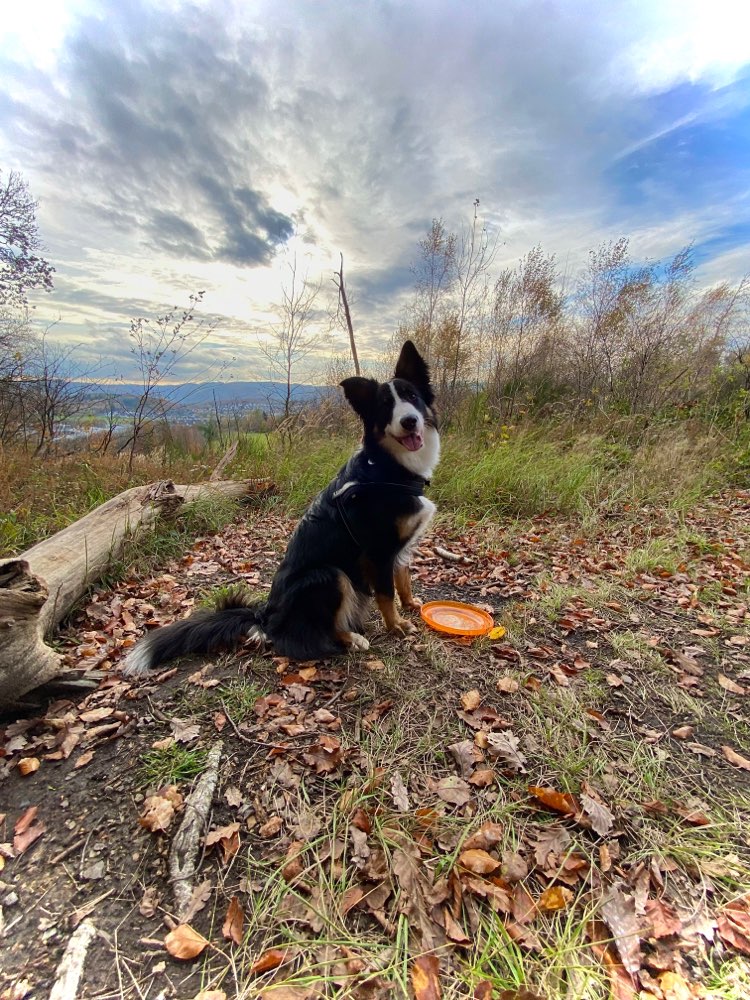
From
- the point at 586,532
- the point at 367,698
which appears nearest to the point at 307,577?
the point at 367,698

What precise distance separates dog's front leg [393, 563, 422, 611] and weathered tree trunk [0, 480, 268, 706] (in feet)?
7.15

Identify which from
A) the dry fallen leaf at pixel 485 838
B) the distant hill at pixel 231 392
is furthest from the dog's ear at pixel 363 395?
the distant hill at pixel 231 392

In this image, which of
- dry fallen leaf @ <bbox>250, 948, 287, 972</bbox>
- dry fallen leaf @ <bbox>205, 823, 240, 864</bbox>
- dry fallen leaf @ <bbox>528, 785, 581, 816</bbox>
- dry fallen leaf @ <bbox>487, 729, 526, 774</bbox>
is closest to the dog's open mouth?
dry fallen leaf @ <bbox>487, 729, 526, 774</bbox>

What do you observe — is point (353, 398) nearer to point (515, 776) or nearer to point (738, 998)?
point (515, 776)

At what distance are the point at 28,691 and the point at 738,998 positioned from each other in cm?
316

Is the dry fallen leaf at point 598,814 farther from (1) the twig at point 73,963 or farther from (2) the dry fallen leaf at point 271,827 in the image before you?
(1) the twig at point 73,963

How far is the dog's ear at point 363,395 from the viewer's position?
2869 millimetres

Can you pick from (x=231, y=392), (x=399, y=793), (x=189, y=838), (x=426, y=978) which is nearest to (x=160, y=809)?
(x=189, y=838)

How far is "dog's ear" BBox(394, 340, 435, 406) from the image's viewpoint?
122 inches

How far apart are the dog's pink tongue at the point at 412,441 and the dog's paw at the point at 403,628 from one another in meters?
1.27

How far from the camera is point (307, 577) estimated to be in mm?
2734

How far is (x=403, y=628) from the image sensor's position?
304cm

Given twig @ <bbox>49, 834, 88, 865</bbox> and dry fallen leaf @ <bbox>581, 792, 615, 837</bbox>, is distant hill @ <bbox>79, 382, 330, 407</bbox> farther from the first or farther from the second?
dry fallen leaf @ <bbox>581, 792, 615, 837</bbox>

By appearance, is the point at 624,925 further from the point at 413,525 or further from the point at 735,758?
the point at 413,525
